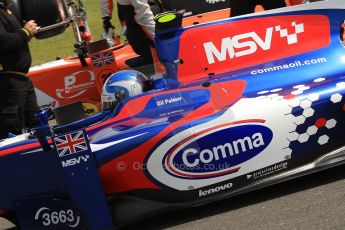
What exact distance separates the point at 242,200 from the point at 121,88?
1.11 meters

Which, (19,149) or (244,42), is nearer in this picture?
(19,149)

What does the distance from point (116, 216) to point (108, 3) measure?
4.10m

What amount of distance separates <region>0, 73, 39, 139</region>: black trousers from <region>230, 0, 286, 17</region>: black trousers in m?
1.92

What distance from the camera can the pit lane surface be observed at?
3.33 metres

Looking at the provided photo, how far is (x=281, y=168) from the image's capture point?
3.69 meters

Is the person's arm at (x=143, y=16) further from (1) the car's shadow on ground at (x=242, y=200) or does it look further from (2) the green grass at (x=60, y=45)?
(2) the green grass at (x=60, y=45)

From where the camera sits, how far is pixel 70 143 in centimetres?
349

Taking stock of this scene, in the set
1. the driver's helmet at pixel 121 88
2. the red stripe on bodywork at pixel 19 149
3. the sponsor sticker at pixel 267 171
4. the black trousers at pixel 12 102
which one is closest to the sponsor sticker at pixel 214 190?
the sponsor sticker at pixel 267 171

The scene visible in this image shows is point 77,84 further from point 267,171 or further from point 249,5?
point 267,171

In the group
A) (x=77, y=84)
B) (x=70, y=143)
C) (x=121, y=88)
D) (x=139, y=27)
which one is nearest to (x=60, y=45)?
(x=77, y=84)

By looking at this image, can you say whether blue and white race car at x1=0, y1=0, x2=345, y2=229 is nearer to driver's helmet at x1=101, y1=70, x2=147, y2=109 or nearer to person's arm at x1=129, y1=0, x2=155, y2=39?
driver's helmet at x1=101, y1=70, x2=147, y2=109

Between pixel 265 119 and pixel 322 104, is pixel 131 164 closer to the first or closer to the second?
pixel 265 119

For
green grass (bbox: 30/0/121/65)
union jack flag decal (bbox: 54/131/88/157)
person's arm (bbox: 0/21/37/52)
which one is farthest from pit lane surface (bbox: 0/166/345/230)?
green grass (bbox: 30/0/121/65)

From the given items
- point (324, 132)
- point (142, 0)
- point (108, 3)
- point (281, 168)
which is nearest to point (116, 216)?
point (281, 168)
